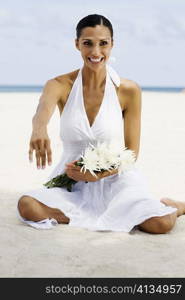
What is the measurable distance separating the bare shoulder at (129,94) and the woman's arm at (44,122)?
604 mm

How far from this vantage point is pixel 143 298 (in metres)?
3.52

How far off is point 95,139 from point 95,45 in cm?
85

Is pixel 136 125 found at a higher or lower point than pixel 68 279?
higher

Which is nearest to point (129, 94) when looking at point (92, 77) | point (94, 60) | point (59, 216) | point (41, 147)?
point (92, 77)

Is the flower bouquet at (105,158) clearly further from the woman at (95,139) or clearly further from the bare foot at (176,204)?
the bare foot at (176,204)

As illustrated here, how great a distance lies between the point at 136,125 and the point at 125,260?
1538mm

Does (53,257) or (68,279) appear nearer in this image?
(68,279)

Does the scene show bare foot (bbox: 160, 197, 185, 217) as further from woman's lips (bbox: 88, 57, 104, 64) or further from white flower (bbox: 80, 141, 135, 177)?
woman's lips (bbox: 88, 57, 104, 64)

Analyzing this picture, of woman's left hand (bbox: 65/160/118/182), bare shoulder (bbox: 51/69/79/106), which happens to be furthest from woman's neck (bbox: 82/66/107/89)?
woman's left hand (bbox: 65/160/118/182)

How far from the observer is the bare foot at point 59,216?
499 centimetres

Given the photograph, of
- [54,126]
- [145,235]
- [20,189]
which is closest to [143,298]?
[145,235]

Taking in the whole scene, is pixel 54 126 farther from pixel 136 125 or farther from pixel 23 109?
pixel 136 125

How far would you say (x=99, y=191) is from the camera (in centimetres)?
512

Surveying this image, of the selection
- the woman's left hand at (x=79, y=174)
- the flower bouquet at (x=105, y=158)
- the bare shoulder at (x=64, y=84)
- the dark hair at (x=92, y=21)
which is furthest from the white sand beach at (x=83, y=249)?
the dark hair at (x=92, y=21)
